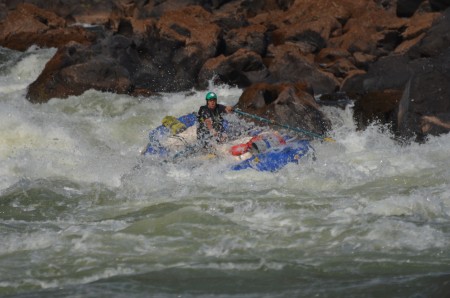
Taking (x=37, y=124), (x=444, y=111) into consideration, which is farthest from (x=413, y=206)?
(x=37, y=124)

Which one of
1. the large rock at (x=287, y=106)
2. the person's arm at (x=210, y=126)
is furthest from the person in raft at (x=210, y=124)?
the large rock at (x=287, y=106)

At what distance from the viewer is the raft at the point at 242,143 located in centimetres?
1118

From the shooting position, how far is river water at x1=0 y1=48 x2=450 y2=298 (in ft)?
22.2

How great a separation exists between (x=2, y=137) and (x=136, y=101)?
3223 mm

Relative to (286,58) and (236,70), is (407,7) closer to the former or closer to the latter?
(286,58)

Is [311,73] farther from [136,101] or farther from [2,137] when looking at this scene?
[2,137]

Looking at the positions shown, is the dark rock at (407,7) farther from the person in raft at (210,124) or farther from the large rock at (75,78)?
the person in raft at (210,124)

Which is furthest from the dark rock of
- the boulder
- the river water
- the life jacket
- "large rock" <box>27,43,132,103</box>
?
the life jacket

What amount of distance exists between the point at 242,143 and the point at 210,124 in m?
0.51

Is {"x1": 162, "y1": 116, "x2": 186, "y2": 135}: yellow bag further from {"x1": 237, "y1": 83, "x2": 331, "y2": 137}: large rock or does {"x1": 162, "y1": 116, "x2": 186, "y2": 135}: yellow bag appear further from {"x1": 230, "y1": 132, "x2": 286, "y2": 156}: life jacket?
{"x1": 237, "y1": 83, "x2": 331, "y2": 137}: large rock

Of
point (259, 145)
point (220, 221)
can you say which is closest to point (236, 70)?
point (259, 145)

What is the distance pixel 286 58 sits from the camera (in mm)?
17453

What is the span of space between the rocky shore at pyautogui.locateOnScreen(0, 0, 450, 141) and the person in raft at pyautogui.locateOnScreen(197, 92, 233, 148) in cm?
202

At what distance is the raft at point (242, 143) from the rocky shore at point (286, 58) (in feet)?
6.09
